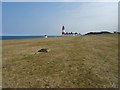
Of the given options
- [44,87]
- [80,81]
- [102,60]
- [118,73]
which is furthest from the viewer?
[102,60]

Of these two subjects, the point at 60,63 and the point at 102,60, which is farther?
the point at 102,60

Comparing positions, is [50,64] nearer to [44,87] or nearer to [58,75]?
[58,75]

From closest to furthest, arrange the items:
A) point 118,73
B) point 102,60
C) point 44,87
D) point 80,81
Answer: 1. point 44,87
2. point 80,81
3. point 118,73
4. point 102,60

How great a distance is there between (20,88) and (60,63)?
5.59 meters

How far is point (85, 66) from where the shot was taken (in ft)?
63.6

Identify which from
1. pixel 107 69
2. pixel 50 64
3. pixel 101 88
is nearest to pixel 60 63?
pixel 50 64

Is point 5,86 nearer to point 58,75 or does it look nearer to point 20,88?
point 20,88

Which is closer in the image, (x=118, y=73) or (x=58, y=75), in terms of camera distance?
(x=58, y=75)

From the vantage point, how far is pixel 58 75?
17.2 metres

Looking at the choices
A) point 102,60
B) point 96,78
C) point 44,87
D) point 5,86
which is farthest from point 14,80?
point 102,60

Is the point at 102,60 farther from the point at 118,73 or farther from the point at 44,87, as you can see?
the point at 44,87

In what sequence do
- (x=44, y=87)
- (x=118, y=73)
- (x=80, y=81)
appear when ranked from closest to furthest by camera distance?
(x=44, y=87)
(x=80, y=81)
(x=118, y=73)

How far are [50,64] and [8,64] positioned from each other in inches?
146

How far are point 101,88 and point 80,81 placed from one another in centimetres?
153
